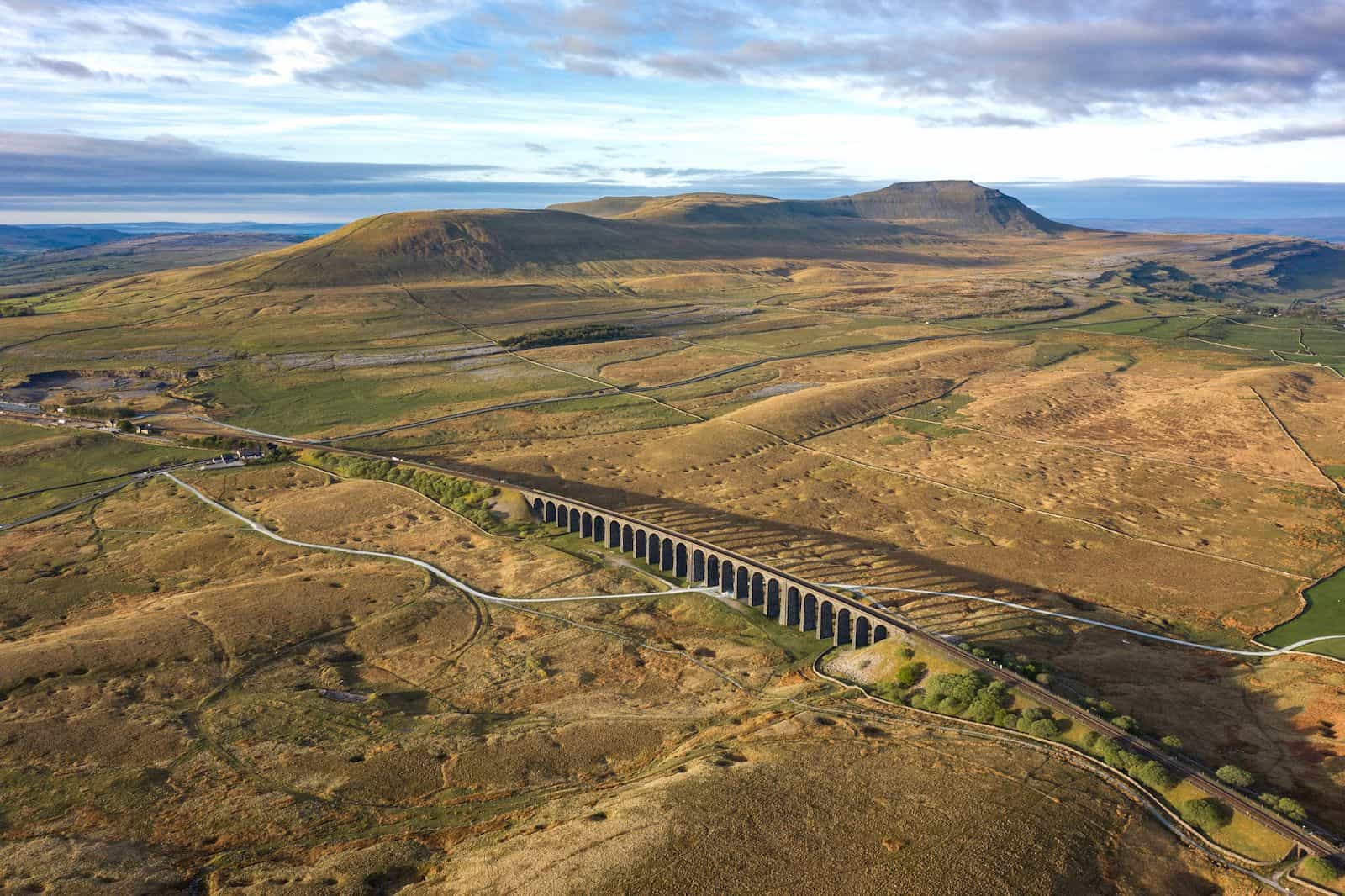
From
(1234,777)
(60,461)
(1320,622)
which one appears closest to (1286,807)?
(1234,777)

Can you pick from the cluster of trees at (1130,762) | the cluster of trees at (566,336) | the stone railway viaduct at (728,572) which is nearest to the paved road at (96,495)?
the stone railway viaduct at (728,572)

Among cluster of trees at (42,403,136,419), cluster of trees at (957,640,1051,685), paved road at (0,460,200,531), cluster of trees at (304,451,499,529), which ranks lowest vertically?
paved road at (0,460,200,531)

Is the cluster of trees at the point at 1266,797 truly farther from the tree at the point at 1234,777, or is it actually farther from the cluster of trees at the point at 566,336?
the cluster of trees at the point at 566,336

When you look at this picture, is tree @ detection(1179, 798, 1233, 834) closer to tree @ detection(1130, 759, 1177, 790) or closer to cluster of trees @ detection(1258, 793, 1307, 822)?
tree @ detection(1130, 759, 1177, 790)

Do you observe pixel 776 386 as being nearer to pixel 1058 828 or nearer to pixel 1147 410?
pixel 1147 410

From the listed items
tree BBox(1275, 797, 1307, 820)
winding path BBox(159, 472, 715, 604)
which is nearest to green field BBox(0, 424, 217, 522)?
winding path BBox(159, 472, 715, 604)
